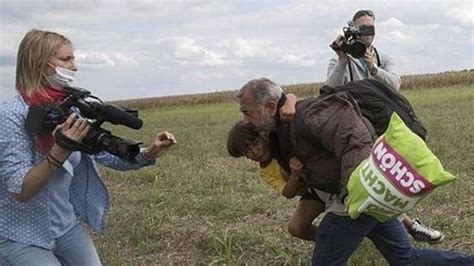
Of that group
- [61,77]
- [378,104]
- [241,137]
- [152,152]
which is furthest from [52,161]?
[378,104]

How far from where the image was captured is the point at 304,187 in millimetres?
3686

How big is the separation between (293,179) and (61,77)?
1.27m

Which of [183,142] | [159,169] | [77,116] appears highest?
[77,116]

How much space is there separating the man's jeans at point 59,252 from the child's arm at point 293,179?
1058mm

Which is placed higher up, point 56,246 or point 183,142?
point 56,246

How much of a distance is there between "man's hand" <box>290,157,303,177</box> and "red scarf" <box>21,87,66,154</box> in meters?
1.13

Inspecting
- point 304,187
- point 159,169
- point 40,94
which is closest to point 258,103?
point 304,187

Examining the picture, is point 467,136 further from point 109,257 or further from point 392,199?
point 392,199

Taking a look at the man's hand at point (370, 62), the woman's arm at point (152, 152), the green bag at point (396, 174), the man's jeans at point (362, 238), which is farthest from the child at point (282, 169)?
the man's hand at point (370, 62)

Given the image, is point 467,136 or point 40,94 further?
point 467,136

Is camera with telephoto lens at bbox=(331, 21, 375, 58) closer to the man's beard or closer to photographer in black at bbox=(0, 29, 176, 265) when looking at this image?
the man's beard

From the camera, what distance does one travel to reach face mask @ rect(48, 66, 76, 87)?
9.93ft

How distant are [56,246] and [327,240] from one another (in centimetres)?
132

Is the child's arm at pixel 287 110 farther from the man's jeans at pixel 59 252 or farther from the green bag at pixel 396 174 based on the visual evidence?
the man's jeans at pixel 59 252
